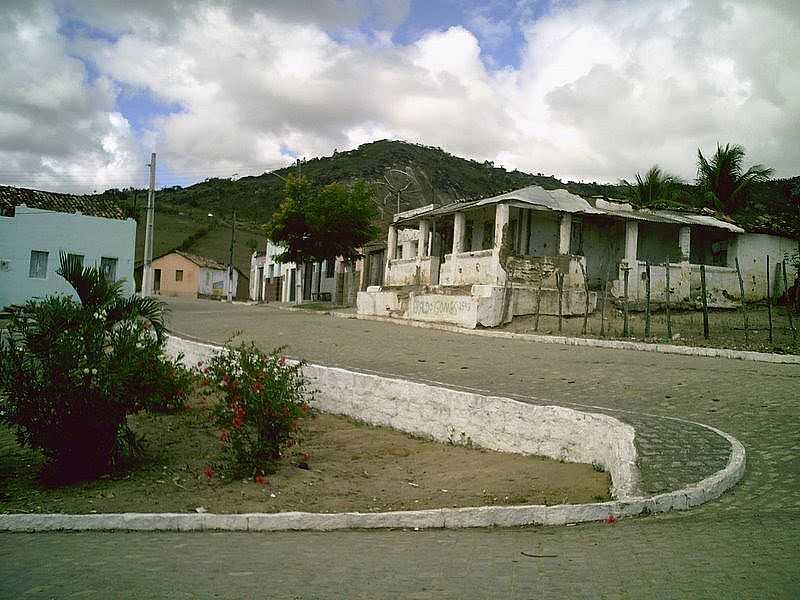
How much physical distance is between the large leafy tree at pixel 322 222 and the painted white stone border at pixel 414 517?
23.9 metres

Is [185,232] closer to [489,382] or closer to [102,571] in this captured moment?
[489,382]

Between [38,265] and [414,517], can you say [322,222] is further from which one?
[414,517]

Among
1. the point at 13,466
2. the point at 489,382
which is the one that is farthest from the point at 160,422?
the point at 489,382

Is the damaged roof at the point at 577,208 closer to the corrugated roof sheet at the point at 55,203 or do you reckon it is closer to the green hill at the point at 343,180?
the corrugated roof sheet at the point at 55,203

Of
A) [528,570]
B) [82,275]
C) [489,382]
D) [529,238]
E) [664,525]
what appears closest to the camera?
[528,570]

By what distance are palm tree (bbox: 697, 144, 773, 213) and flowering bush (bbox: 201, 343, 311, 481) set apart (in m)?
27.4

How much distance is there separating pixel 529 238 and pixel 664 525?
18251 mm

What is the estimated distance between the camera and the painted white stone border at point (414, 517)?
554 cm

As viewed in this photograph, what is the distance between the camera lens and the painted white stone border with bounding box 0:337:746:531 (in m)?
5.54

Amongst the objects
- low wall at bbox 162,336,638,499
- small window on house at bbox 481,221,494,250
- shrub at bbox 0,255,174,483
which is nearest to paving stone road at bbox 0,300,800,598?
low wall at bbox 162,336,638,499

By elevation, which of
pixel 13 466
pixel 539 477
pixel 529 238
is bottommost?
pixel 13 466

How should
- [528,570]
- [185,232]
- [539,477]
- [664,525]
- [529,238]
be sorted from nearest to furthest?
[528,570], [664,525], [539,477], [529,238], [185,232]

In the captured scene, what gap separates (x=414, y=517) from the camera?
5820 mm

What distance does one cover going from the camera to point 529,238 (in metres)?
23.0
